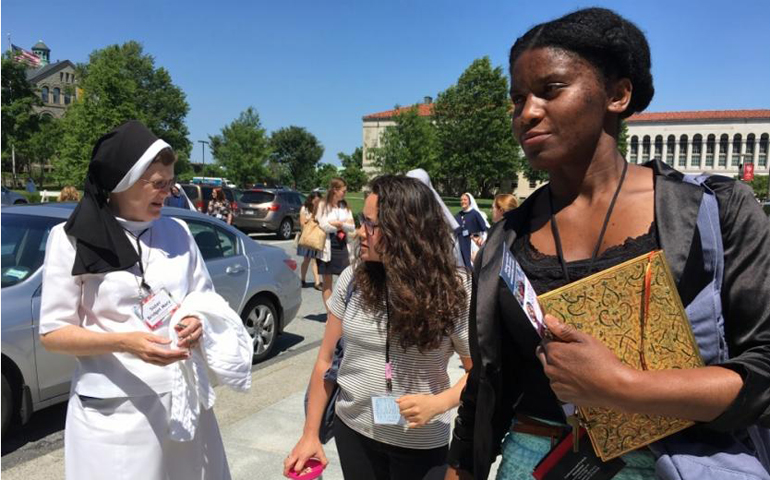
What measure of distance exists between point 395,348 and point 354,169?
76089 millimetres

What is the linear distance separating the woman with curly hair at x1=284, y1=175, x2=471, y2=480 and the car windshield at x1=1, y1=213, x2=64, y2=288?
311 cm

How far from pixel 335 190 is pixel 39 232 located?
5248 mm

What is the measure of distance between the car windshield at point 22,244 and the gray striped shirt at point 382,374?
3243 mm

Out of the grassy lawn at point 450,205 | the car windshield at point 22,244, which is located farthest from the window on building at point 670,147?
the car windshield at point 22,244

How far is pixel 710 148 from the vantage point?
94812 millimetres

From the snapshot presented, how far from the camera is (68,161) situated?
1324 inches

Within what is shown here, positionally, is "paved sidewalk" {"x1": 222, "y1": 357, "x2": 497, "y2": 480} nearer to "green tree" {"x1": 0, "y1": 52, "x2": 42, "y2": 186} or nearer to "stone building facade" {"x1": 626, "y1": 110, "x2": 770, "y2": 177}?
"green tree" {"x1": 0, "y1": 52, "x2": 42, "y2": 186}

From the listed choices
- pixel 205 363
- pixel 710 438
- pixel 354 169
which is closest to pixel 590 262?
pixel 710 438

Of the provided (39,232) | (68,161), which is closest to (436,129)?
(68,161)

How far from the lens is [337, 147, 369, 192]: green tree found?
75450mm

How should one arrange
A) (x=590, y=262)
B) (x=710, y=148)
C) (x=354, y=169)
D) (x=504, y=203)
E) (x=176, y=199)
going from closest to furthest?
(x=590, y=262) < (x=504, y=203) < (x=176, y=199) < (x=354, y=169) < (x=710, y=148)

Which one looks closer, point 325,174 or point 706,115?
point 325,174

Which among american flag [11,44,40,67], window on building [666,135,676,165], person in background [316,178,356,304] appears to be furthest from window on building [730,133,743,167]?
person in background [316,178,356,304]

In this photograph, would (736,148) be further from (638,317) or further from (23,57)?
(638,317)
